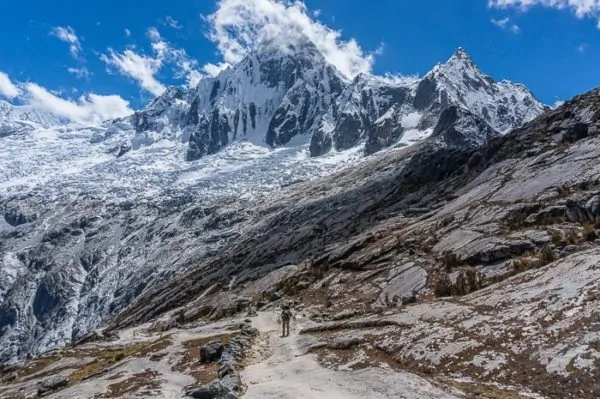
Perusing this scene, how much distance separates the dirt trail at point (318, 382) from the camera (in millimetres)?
22375

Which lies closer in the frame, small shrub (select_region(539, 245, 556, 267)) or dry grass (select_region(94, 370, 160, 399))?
dry grass (select_region(94, 370, 160, 399))

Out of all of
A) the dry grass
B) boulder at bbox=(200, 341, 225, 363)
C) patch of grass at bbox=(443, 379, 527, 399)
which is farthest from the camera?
boulder at bbox=(200, 341, 225, 363)

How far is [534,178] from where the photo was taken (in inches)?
2557

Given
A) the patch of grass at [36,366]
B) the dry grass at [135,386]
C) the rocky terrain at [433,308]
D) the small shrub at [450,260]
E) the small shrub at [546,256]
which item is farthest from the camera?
the small shrub at [450,260]

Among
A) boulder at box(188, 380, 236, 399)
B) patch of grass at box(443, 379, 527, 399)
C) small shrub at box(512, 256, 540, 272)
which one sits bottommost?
patch of grass at box(443, 379, 527, 399)

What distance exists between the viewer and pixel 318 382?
25.0 meters

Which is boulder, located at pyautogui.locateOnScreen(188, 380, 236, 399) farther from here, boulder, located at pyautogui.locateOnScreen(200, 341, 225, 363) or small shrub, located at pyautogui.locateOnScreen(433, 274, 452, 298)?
small shrub, located at pyautogui.locateOnScreen(433, 274, 452, 298)

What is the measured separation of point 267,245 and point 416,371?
98.4 metres

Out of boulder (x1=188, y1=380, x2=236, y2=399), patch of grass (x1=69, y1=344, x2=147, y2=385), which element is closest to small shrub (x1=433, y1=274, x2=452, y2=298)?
boulder (x1=188, y1=380, x2=236, y2=399)

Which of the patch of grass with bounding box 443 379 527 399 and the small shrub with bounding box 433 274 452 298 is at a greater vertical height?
the small shrub with bounding box 433 274 452 298

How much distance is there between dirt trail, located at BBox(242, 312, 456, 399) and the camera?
22375 mm

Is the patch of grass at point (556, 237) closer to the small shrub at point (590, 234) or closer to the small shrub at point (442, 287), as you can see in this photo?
the small shrub at point (590, 234)

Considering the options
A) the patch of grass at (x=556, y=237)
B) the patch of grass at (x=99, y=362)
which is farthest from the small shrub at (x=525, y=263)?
the patch of grass at (x=99, y=362)

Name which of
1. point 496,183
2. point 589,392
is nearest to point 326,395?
point 589,392
